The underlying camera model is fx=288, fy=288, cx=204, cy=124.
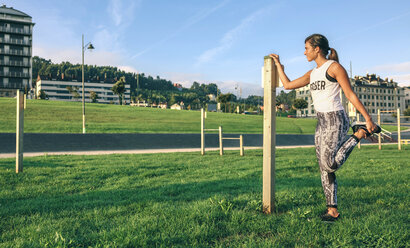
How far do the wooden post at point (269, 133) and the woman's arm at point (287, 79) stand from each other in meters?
0.07

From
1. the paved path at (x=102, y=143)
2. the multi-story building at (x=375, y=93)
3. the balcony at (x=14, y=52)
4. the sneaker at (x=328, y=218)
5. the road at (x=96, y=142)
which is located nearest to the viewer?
the sneaker at (x=328, y=218)

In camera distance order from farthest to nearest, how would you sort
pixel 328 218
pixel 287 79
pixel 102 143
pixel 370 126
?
pixel 102 143, pixel 287 79, pixel 328 218, pixel 370 126

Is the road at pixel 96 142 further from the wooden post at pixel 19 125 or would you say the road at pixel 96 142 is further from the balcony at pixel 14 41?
the balcony at pixel 14 41

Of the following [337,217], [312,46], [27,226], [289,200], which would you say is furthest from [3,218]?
[312,46]

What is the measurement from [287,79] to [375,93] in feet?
456

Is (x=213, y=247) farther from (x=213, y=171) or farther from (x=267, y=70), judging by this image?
(x=213, y=171)

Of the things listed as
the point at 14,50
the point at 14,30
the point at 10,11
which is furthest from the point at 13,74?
the point at 10,11

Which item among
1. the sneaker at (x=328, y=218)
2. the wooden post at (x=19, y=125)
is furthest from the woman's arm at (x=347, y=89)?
the wooden post at (x=19, y=125)

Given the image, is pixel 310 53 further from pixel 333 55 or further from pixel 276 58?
pixel 276 58

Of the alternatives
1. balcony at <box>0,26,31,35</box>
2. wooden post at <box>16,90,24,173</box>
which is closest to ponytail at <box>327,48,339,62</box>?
wooden post at <box>16,90,24,173</box>

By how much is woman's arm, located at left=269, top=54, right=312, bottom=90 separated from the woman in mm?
102

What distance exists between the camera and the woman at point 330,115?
10.5 feet

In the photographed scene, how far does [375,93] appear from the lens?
401 feet

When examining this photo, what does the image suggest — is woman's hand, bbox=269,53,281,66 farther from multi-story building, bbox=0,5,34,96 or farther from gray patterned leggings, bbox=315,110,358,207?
multi-story building, bbox=0,5,34,96
